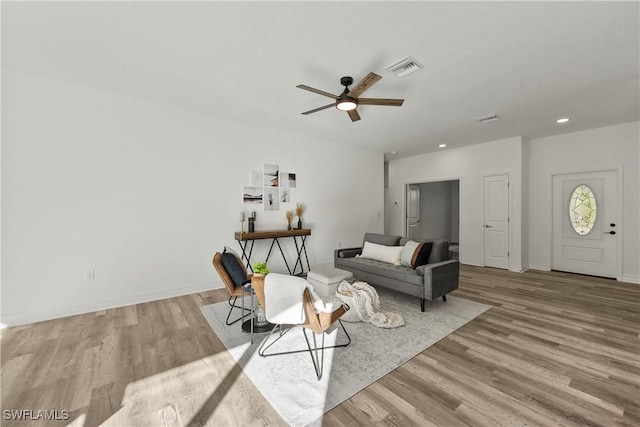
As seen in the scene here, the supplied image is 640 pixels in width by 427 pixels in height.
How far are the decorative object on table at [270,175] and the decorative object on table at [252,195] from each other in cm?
19

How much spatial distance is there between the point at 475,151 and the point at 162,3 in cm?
632

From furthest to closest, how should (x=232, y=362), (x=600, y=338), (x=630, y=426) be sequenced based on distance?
1. (x=600, y=338)
2. (x=232, y=362)
3. (x=630, y=426)

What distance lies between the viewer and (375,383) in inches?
79.1

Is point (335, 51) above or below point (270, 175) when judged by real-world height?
above

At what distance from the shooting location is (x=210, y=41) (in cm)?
240

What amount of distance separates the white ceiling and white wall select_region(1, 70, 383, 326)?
38 cm

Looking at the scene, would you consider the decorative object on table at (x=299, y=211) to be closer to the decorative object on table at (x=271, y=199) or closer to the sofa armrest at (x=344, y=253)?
the decorative object on table at (x=271, y=199)

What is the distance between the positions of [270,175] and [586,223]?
608cm

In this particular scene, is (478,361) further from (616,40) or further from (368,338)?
(616,40)

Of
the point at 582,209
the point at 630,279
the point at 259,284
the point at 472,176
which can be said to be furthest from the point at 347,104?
the point at 630,279

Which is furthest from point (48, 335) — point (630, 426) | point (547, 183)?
point (547, 183)

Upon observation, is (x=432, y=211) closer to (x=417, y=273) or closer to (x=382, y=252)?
(x=382, y=252)

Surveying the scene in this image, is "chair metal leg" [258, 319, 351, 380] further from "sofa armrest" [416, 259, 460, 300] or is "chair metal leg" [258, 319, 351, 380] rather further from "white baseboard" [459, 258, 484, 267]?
"white baseboard" [459, 258, 484, 267]

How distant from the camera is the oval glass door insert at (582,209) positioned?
5078 mm
